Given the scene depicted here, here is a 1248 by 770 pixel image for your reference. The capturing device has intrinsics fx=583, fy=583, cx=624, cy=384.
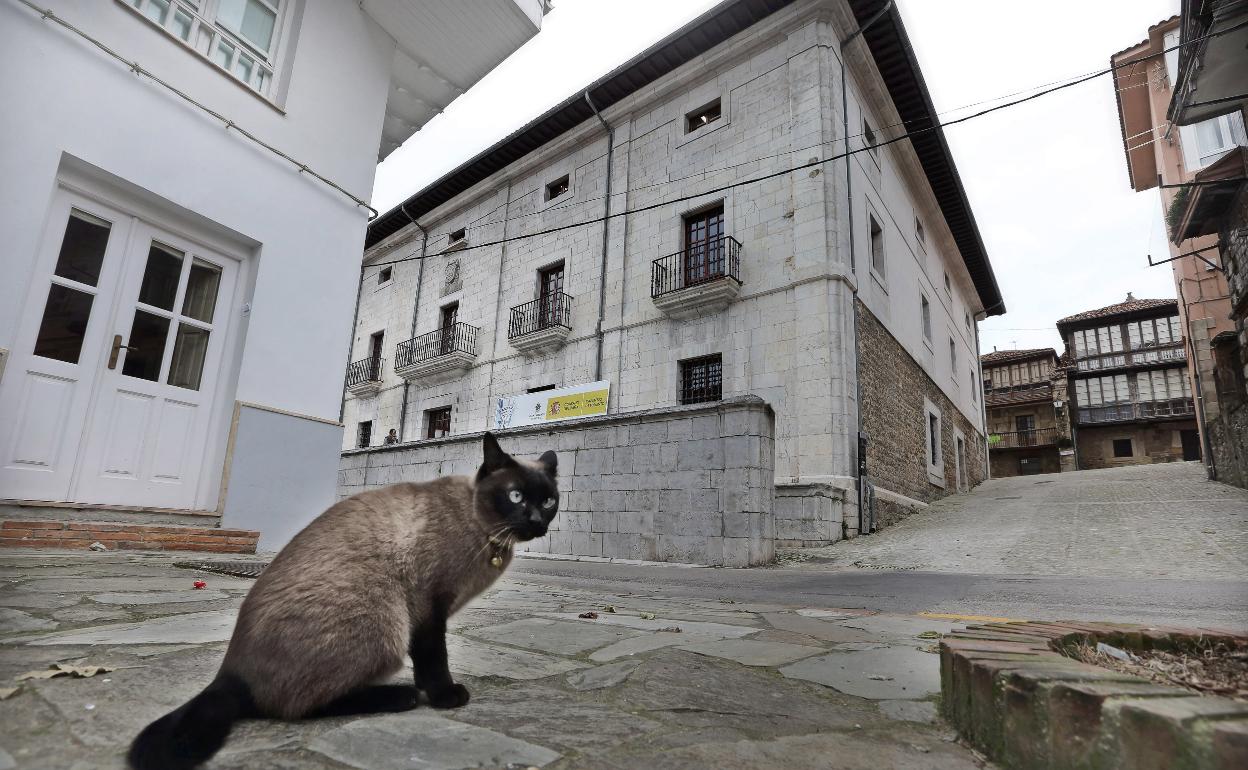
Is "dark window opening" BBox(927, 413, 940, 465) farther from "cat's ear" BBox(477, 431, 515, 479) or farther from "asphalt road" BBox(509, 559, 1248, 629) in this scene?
"cat's ear" BBox(477, 431, 515, 479)

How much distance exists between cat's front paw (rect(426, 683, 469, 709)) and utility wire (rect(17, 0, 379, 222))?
605 centimetres

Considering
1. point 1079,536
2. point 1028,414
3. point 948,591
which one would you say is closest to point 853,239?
point 1079,536

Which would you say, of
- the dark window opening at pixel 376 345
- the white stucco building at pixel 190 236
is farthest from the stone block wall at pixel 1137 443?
the white stucco building at pixel 190 236

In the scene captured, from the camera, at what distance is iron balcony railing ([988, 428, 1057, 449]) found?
34.0 meters

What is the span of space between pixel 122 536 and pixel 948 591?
6972 millimetres

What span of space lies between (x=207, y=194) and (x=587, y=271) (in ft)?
34.8

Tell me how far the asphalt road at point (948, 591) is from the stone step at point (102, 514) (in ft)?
9.57

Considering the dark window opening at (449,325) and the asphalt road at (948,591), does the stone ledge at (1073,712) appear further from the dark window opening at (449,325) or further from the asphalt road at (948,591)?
the dark window opening at (449,325)

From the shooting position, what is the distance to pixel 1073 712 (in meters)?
1.01

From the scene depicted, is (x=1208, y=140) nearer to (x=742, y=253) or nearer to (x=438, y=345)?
(x=742, y=253)

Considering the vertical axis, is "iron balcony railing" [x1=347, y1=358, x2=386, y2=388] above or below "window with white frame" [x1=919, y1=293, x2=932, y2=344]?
below

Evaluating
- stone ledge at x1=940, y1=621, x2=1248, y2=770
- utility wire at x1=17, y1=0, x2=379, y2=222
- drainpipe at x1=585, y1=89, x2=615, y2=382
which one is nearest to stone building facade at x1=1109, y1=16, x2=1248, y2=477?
drainpipe at x1=585, y1=89, x2=615, y2=382

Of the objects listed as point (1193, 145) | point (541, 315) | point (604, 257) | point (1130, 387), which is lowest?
point (541, 315)

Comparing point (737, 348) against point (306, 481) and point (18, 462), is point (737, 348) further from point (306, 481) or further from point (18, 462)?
point (18, 462)
